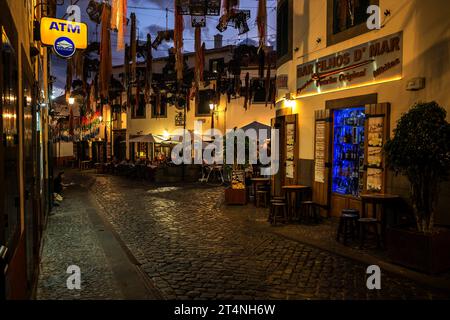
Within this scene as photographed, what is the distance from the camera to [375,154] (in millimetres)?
9359

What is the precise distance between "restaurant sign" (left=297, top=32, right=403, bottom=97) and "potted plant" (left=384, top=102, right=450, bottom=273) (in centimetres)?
250

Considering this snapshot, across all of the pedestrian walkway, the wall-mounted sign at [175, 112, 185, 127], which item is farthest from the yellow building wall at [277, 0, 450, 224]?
the wall-mounted sign at [175, 112, 185, 127]

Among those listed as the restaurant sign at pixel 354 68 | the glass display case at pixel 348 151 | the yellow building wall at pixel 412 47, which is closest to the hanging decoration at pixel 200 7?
the yellow building wall at pixel 412 47

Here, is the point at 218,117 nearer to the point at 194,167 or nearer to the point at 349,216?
the point at 194,167

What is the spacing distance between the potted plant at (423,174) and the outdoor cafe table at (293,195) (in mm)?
4124

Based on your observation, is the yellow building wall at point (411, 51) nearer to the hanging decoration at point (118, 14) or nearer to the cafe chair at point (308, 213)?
the cafe chair at point (308, 213)

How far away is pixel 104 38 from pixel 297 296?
9.50m

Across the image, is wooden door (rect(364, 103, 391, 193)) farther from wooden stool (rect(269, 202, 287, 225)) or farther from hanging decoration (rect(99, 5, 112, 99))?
hanging decoration (rect(99, 5, 112, 99))

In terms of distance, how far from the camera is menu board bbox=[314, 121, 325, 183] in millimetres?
11297

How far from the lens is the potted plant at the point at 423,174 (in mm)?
6438

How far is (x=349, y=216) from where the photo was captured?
842 cm
